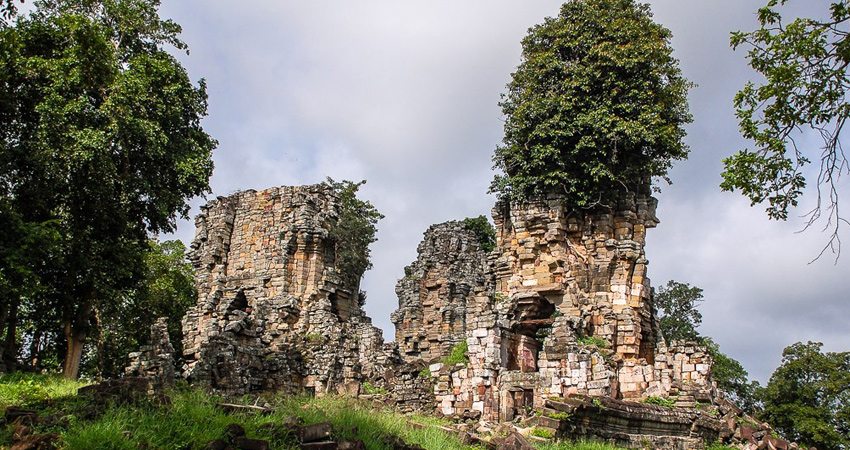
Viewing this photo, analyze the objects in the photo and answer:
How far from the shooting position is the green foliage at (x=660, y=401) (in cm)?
1742

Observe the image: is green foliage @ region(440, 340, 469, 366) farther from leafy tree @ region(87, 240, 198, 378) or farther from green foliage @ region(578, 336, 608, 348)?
leafy tree @ region(87, 240, 198, 378)

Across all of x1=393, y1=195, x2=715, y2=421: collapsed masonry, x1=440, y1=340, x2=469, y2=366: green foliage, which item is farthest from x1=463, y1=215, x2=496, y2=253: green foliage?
x1=440, y1=340, x2=469, y2=366: green foliage

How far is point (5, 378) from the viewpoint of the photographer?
13648 millimetres

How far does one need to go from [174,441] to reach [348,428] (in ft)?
7.49

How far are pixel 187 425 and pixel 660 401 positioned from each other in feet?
43.1

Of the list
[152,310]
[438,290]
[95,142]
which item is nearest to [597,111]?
[438,290]

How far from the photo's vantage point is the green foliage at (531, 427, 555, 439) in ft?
43.3

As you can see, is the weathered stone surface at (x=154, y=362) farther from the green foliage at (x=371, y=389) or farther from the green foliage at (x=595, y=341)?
the green foliage at (x=595, y=341)

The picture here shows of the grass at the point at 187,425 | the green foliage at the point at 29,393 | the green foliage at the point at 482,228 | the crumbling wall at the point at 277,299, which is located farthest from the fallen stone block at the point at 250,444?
the green foliage at the point at 482,228

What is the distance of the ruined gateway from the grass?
486cm

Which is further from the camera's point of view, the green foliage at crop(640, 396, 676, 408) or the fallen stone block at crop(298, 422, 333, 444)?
the green foliage at crop(640, 396, 676, 408)

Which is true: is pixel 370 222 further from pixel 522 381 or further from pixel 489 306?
pixel 522 381

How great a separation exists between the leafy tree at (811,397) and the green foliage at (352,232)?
17.2 meters

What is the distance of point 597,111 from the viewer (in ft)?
67.1
